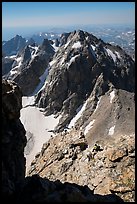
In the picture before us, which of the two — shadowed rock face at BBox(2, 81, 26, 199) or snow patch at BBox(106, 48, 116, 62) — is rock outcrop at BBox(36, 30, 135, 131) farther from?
shadowed rock face at BBox(2, 81, 26, 199)

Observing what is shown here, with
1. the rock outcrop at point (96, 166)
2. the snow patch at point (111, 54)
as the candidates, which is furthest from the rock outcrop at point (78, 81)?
the rock outcrop at point (96, 166)

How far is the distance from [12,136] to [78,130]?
22113 millimetres

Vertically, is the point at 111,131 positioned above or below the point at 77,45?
below

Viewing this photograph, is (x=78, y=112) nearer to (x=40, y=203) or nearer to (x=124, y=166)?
(x=124, y=166)

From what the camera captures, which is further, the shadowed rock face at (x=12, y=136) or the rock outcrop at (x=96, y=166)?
the rock outcrop at (x=96, y=166)

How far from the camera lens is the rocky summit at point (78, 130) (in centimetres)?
2128

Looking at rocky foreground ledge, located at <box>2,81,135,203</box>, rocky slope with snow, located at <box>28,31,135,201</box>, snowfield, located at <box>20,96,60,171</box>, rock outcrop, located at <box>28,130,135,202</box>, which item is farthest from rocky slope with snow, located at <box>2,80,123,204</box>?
snowfield, located at <box>20,96,60,171</box>

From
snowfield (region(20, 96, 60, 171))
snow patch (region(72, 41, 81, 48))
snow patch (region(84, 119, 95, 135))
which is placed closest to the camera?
snow patch (region(84, 119, 95, 135))

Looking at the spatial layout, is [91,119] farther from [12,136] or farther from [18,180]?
[18,180]

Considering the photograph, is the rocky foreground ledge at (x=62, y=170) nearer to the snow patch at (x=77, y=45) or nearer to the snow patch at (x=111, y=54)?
the snow patch at (x=77, y=45)

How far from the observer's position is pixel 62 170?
34.2 meters

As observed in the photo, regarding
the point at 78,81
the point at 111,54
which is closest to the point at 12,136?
the point at 78,81

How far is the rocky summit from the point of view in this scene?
21.3 m

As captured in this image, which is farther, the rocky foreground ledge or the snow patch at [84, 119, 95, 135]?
the snow patch at [84, 119, 95, 135]
